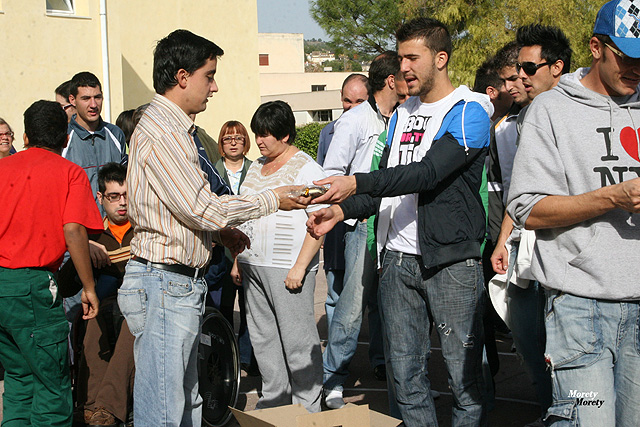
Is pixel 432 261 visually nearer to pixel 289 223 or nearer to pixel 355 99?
pixel 289 223

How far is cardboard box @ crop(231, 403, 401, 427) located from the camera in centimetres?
279

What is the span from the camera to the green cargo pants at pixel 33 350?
4086mm

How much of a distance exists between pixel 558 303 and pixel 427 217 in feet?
3.17

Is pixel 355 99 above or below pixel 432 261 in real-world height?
above

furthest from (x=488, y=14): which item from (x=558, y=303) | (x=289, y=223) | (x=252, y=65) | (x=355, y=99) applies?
(x=558, y=303)

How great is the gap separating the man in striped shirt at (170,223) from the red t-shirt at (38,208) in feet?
2.96

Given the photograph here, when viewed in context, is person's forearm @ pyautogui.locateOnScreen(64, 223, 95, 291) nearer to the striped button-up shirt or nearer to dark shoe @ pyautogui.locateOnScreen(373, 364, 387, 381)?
the striped button-up shirt

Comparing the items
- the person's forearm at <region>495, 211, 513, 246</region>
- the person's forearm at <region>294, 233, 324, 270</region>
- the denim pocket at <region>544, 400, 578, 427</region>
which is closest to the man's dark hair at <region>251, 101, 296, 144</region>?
the person's forearm at <region>294, 233, 324, 270</region>

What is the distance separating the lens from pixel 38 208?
414cm

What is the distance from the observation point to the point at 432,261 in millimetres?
3484

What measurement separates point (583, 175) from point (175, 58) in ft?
6.74

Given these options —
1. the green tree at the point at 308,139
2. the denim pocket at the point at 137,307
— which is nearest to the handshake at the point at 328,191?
the denim pocket at the point at 137,307

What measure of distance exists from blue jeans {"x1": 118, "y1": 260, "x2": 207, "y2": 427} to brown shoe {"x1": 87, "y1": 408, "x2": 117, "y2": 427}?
1.12 metres

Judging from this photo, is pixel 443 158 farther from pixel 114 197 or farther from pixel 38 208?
pixel 114 197
